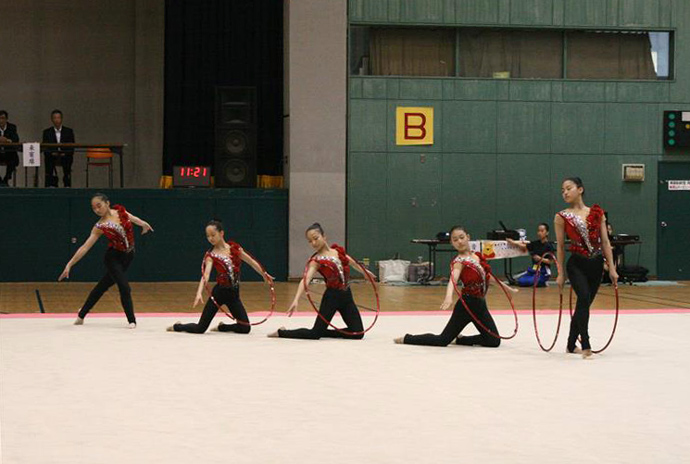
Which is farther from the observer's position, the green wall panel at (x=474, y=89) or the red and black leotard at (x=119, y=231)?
the green wall panel at (x=474, y=89)

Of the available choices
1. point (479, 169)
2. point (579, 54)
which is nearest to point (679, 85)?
point (579, 54)

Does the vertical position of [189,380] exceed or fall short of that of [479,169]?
it falls short

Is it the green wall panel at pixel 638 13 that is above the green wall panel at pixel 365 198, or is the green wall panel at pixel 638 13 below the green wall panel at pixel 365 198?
above

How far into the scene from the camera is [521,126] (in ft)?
80.2

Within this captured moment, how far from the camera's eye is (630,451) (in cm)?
695

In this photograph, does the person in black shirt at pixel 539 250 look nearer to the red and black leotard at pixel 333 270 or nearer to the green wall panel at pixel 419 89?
the green wall panel at pixel 419 89

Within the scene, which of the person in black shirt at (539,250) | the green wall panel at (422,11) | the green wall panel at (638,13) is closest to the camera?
the person in black shirt at (539,250)

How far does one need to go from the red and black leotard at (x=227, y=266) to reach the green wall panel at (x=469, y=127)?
11.6 m

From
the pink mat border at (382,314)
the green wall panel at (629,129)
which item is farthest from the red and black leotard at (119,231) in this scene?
the green wall panel at (629,129)

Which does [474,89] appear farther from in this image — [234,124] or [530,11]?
[234,124]

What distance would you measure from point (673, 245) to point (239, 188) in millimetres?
10086

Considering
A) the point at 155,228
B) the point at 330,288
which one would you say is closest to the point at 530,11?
the point at 155,228

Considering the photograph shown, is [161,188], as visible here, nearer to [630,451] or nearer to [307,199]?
[307,199]

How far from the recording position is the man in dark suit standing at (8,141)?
74.8ft
